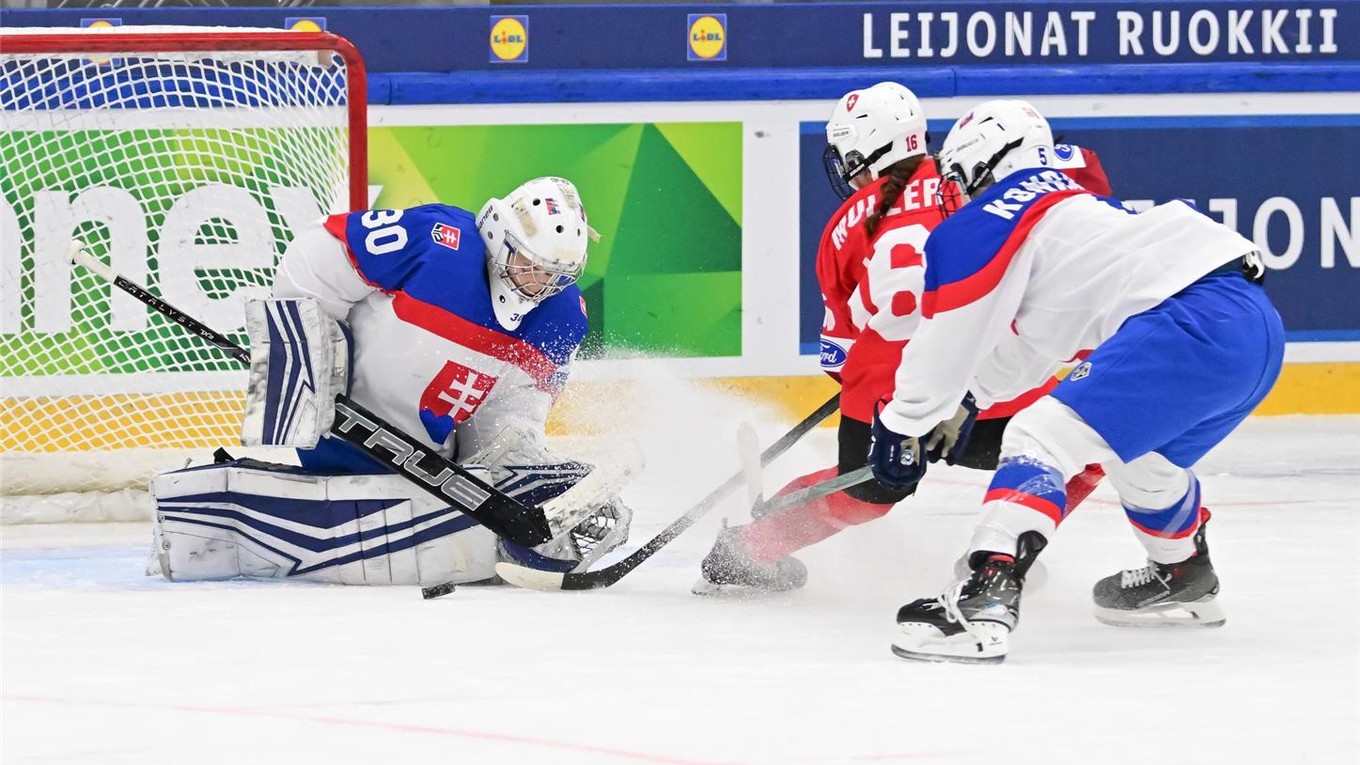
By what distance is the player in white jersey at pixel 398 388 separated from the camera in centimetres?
316

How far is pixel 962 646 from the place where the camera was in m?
2.38

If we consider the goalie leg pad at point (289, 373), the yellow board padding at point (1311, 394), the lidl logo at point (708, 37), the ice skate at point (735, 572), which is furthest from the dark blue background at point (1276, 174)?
the goalie leg pad at point (289, 373)

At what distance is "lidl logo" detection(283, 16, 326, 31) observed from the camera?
492cm

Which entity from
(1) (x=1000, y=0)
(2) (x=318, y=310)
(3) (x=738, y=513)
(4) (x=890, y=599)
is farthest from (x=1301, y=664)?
(1) (x=1000, y=0)

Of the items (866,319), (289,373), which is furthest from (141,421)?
(866,319)

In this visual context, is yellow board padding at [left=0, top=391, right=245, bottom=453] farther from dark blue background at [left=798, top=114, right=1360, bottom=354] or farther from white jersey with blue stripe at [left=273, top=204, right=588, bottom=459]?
dark blue background at [left=798, top=114, right=1360, bottom=354]

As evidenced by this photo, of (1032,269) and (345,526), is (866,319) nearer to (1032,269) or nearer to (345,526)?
(1032,269)

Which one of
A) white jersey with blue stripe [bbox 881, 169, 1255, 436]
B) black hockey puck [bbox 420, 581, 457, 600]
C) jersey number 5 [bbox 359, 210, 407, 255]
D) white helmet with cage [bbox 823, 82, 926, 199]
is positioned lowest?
black hockey puck [bbox 420, 581, 457, 600]

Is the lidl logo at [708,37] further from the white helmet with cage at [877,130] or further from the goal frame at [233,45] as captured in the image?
the white helmet with cage at [877,130]

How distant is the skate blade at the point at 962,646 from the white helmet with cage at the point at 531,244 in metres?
1.07

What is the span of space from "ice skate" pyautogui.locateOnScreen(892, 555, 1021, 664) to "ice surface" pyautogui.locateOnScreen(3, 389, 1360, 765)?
0.05 metres

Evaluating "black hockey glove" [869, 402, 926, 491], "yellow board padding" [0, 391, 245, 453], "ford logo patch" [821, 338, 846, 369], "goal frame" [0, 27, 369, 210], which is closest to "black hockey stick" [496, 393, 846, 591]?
"ford logo patch" [821, 338, 846, 369]

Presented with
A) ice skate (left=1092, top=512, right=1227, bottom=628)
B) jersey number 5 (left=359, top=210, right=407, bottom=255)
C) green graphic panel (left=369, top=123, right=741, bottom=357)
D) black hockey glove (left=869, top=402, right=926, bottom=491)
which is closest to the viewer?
black hockey glove (left=869, top=402, right=926, bottom=491)

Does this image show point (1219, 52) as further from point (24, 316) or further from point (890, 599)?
point (24, 316)
